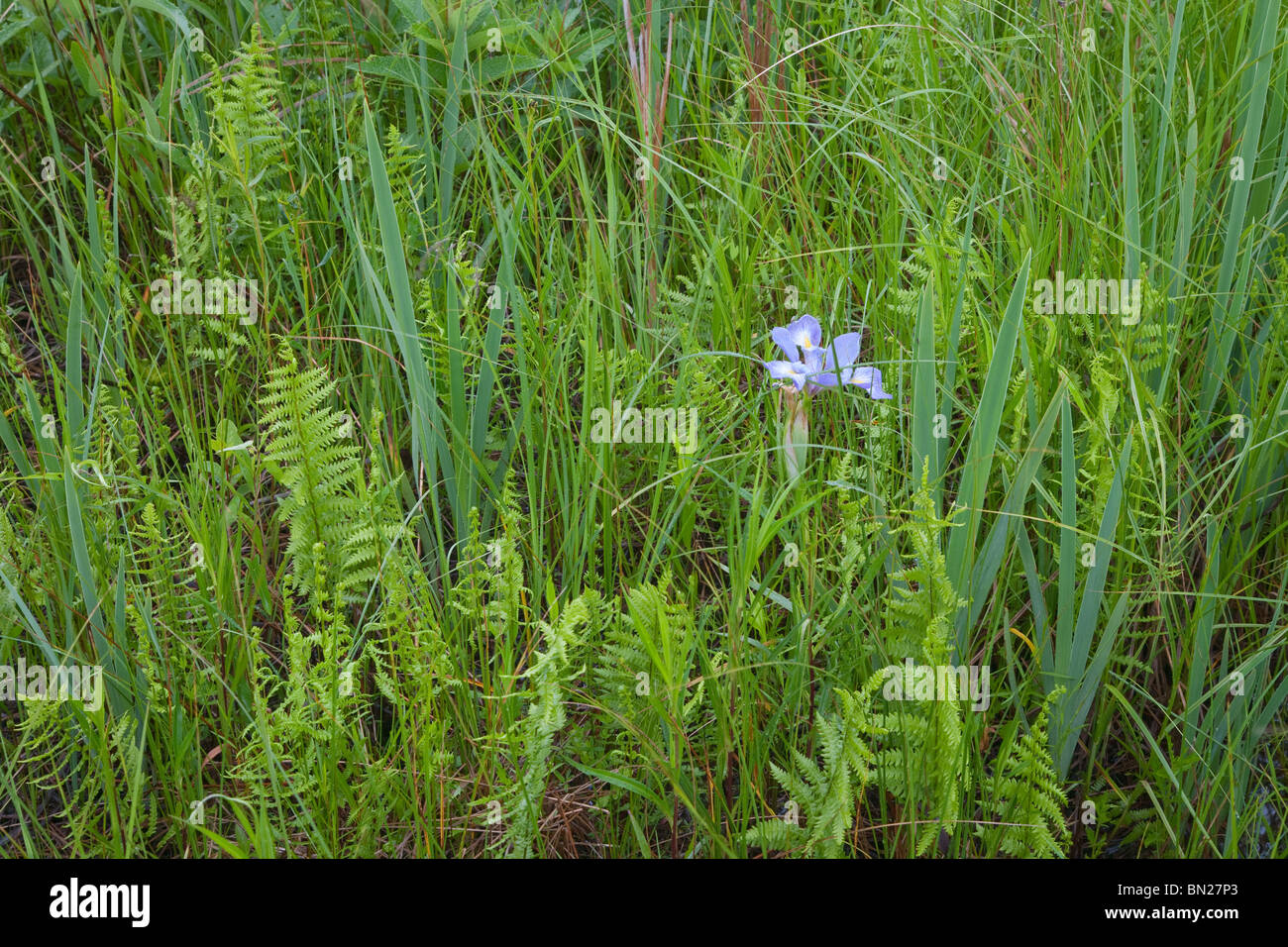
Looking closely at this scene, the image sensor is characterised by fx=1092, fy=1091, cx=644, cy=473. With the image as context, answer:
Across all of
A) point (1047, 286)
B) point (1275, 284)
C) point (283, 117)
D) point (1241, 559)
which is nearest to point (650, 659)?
point (1241, 559)

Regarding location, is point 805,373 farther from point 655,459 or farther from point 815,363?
point 655,459

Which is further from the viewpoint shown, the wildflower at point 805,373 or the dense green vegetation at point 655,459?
the wildflower at point 805,373

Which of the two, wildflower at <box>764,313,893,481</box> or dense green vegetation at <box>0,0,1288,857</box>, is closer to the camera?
dense green vegetation at <box>0,0,1288,857</box>

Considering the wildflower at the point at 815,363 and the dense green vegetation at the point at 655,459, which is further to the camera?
the wildflower at the point at 815,363

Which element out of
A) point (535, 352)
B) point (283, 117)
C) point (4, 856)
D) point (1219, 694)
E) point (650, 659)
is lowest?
point (4, 856)

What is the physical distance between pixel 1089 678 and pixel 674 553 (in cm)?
61

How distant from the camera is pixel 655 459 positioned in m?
1.80

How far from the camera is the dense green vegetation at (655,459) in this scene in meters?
1.44

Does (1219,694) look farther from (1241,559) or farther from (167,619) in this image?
(167,619)

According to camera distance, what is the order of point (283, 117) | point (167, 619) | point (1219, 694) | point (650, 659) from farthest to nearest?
point (283, 117), point (167, 619), point (1219, 694), point (650, 659)

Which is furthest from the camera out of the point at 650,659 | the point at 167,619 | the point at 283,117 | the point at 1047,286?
the point at 283,117

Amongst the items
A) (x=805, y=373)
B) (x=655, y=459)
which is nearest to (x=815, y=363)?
(x=805, y=373)

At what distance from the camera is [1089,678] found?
58.7 inches

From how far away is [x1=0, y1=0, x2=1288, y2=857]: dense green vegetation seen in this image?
1442mm
